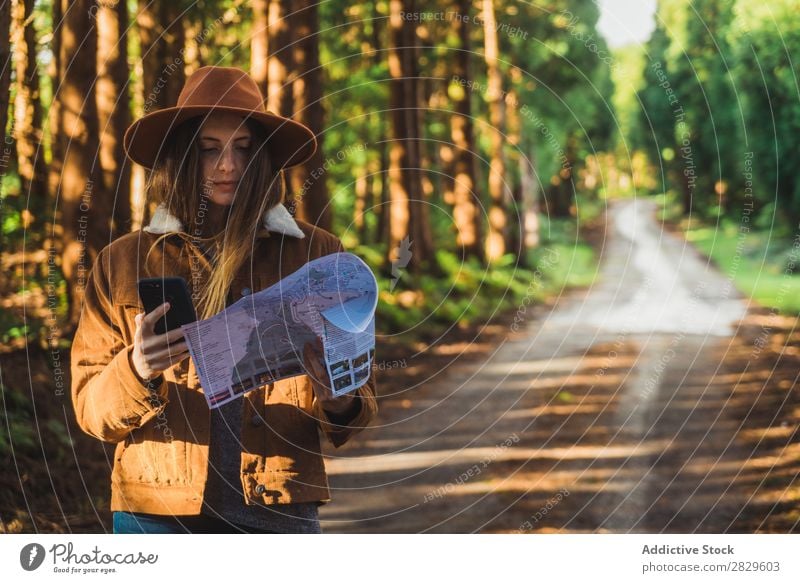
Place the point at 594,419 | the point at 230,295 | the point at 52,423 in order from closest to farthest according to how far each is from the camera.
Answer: the point at 230,295
the point at 52,423
the point at 594,419

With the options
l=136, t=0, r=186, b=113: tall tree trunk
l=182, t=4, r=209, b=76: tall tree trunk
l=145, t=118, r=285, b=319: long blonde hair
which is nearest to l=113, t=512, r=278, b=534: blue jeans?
l=145, t=118, r=285, b=319: long blonde hair

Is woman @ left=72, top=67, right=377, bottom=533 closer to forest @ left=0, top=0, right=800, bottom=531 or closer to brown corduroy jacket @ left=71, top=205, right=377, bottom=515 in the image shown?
brown corduroy jacket @ left=71, top=205, right=377, bottom=515

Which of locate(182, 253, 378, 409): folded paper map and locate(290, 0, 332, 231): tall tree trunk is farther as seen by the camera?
locate(290, 0, 332, 231): tall tree trunk

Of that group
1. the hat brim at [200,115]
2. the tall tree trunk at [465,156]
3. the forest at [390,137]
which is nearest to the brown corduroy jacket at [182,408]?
the hat brim at [200,115]

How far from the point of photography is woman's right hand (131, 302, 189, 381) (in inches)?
87.3

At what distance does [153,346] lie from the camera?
224 centimetres

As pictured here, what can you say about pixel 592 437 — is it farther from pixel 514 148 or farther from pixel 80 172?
pixel 514 148

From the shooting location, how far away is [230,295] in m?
2.56

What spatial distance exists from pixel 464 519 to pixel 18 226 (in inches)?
164

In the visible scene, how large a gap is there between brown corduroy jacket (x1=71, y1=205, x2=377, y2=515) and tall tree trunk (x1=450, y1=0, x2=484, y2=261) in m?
14.6

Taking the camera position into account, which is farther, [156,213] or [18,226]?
[18,226]
